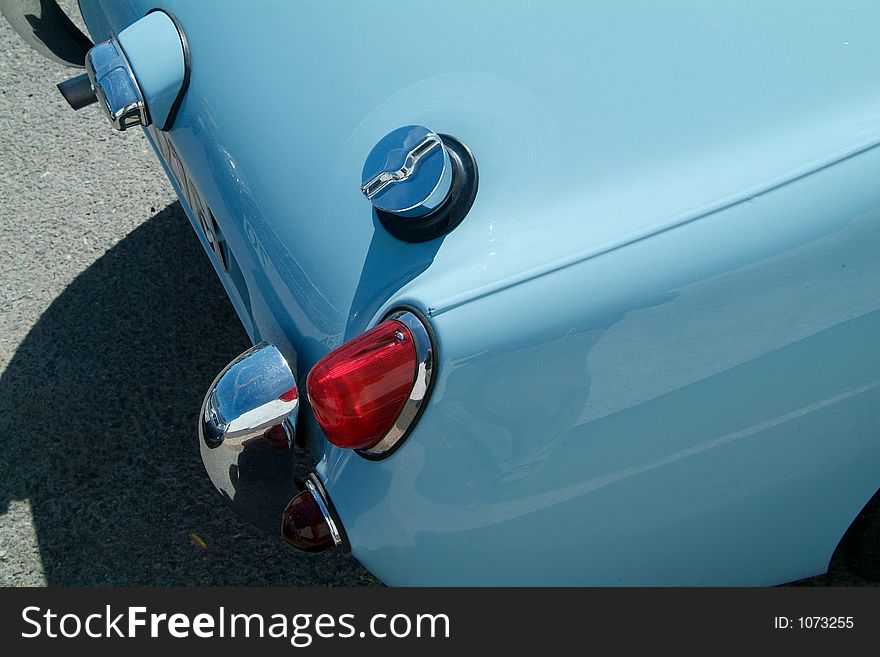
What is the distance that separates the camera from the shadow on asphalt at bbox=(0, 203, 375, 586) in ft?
7.87

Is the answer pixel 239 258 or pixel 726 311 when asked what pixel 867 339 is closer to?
pixel 726 311

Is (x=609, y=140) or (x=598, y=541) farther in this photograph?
(x=598, y=541)

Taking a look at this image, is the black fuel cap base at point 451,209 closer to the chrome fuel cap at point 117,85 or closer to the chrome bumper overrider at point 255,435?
the chrome bumper overrider at point 255,435

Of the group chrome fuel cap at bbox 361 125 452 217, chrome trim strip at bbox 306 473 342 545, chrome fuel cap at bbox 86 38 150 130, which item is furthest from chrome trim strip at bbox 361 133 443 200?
chrome fuel cap at bbox 86 38 150 130

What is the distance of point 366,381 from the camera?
54.4 inches

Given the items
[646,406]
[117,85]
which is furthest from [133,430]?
[646,406]

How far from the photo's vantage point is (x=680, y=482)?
1504 millimetres

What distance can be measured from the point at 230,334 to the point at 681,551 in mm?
1691

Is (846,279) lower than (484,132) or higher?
lower

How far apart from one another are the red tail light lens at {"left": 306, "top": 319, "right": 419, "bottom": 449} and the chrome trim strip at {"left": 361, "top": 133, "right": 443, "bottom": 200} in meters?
0.22

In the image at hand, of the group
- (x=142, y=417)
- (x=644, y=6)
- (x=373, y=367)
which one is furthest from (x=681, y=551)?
(x=142, y=417)

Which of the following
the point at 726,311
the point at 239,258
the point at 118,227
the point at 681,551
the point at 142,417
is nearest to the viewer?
the point at 726,311

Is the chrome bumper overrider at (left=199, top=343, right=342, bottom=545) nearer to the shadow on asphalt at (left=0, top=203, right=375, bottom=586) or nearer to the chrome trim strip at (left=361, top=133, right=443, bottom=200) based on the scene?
the chrome trim strip at (left=361, top=133, right=443, bottom=200)

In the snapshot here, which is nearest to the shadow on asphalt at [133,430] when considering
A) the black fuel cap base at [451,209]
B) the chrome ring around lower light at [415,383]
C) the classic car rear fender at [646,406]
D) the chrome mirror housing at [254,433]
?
the chrome mirror housing at [254,433]
